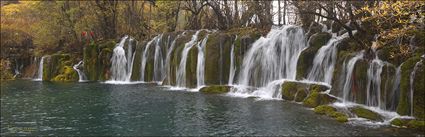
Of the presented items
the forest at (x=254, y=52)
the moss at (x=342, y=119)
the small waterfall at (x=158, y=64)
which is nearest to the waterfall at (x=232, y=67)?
the forest at (x=254, y=52)

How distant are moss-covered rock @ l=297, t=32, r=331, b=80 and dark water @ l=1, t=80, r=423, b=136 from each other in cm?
454

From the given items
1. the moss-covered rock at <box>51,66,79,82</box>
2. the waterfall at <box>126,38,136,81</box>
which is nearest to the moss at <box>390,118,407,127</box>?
the waterfall at <box>126,38,136,81</box>

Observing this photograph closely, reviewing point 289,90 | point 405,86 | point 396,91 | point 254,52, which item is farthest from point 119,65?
point 405,86

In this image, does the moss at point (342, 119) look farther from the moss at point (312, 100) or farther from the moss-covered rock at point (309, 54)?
the moss-covered rock at point (309, 54)

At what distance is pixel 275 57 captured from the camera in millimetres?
38562

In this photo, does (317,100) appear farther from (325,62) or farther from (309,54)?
(309,54)

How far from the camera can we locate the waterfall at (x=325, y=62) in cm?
3244

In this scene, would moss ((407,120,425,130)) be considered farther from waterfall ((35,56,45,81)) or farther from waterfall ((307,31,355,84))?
waterfall ((35,56,45,81))

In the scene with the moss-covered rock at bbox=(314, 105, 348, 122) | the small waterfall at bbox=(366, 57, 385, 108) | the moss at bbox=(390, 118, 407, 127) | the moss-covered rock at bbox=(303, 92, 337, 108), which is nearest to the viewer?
the moss at bbox=(390, 118, 407, 127)

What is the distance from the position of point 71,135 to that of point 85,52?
37388 mm

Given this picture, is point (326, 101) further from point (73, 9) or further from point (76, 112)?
point (73, 9)

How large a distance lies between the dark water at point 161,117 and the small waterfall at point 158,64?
43.9 feet

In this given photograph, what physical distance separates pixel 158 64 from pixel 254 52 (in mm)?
15362

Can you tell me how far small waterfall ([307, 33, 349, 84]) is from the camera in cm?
3244
